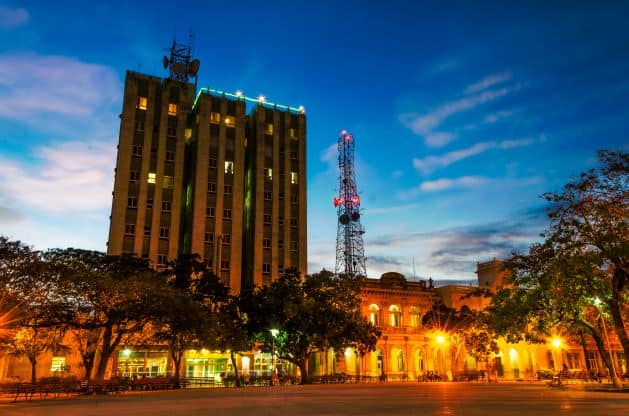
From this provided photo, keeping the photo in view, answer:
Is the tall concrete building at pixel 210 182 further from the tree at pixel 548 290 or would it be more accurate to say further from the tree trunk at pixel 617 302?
the tree trunk at pixel 617 302

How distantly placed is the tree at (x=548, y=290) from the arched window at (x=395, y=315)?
30.2 meters

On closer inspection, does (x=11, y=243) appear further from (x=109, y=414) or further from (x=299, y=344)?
(x=299, y=344)

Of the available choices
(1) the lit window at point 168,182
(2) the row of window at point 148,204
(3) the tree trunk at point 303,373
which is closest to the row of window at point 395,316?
(3) the tree trunk at point 303,373

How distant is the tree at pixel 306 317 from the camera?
52.2m

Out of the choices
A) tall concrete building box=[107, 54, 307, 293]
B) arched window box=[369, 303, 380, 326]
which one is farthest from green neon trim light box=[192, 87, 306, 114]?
arched window box=[369, 303, 380, 326]

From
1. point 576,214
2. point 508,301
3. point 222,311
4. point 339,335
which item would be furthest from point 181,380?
point 576,214

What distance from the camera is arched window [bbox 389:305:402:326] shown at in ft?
233

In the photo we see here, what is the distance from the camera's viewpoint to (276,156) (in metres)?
86.3

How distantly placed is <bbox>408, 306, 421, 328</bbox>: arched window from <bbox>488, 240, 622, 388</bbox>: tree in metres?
31.2

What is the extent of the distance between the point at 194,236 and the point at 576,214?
55.3 meters

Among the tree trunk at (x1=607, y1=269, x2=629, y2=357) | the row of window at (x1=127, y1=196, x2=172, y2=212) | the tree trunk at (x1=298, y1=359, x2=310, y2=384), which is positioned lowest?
the tree trunk at (x1=298, y1=359, x2=310, y2=384)

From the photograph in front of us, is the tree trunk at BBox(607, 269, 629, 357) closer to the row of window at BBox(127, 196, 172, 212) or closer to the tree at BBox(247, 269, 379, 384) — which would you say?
the tree at BBox(247, 269, 379, 384)

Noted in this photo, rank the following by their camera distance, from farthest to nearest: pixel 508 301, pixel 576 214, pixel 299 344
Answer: pixel 299 344 < pixel 508 301 < pixel 576 214

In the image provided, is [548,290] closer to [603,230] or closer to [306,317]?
[603,230]
